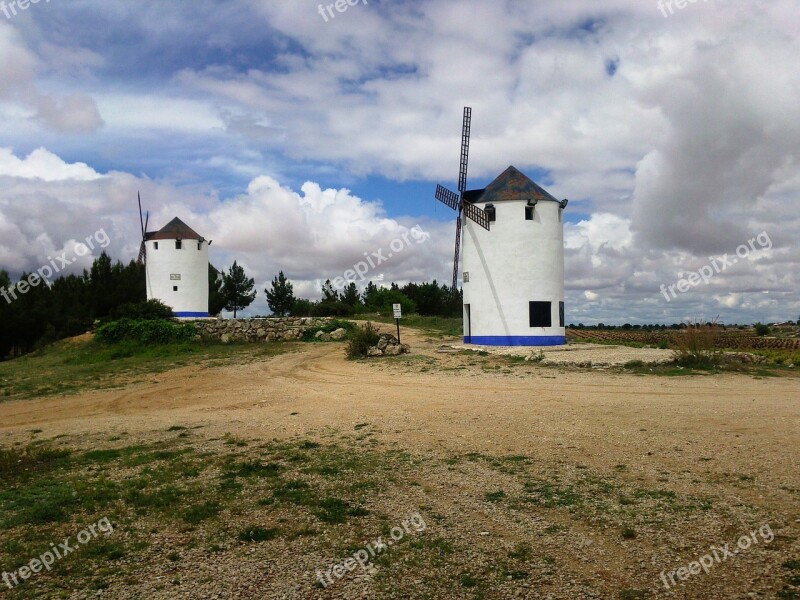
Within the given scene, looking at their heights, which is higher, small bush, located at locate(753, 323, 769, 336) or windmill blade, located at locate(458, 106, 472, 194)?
windmill blade, located at locate(458, 106, 472, 194)

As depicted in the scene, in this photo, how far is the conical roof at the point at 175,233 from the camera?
42.4m

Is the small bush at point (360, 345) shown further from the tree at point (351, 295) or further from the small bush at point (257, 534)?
the tree at point (351, 295)

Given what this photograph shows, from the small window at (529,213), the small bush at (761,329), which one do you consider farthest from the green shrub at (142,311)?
the small bush at (761,329)

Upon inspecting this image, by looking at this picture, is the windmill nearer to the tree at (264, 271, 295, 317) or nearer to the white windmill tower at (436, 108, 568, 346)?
the white windmill tower at (436, 108, 568, 346)

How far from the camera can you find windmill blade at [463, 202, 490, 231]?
91.1ft

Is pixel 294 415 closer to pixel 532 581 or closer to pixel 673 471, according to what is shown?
pixel 673 471

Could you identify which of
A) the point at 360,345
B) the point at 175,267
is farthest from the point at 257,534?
the point at 175,267

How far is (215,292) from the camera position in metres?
61.8

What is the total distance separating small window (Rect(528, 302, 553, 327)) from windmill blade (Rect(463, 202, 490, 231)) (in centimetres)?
412

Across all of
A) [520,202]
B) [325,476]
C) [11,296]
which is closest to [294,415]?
[325,476]

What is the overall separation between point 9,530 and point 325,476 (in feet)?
11.7

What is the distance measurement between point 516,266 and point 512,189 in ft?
11.9

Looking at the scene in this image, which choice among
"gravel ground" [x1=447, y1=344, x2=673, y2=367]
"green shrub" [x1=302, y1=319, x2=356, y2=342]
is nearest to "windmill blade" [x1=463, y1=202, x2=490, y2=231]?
"gravel ground" [x1=447, y1=344, x2=673, y2=367]

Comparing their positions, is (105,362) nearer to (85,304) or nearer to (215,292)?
(85,304)
